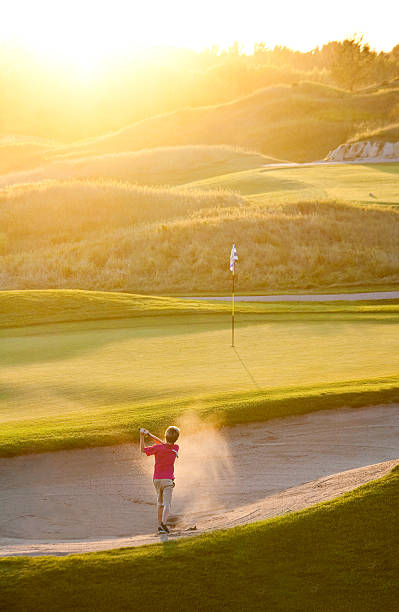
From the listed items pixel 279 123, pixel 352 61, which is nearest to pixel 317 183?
pixel 279 123

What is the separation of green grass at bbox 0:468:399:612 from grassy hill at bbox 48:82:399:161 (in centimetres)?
10108

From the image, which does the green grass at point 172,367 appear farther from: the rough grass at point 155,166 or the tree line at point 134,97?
the tree line at point 134,97

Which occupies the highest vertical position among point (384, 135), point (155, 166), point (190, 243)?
point (384, 135)

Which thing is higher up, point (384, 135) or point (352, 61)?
point (352, 61)

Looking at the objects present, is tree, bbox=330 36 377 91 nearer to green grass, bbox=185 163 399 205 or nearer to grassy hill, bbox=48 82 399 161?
grassy hill, bbox=48 82 399 161

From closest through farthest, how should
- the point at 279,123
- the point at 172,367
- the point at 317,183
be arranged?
the point at 172,367 → the point at 317,183 → the point at 279,123

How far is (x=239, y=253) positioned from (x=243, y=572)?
33272mm

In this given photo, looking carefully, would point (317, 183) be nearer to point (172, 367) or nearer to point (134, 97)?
point (172, 367)

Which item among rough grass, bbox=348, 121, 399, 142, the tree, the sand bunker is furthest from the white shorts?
the tree

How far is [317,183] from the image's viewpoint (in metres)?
59.1

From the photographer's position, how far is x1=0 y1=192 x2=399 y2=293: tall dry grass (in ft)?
124

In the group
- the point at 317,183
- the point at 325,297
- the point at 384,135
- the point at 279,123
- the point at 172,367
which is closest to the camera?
the point at 172,367

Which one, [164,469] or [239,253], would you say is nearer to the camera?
[164,469]

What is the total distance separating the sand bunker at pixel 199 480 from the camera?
8570 millimetres
